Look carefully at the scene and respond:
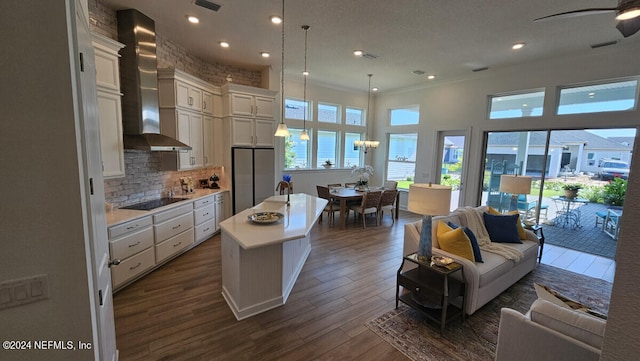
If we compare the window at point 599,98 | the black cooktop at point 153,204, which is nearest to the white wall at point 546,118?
the window at point 599,98

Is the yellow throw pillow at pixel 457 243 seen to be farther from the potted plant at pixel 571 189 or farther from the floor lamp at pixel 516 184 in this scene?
the potted plant at pixel 571 189

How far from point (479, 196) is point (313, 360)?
5.76 metres

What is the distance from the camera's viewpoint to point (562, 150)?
5.05 metres

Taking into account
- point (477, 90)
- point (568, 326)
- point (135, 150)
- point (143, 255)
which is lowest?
point (143, 255)

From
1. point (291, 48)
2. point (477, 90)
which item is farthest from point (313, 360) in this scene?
point (477, 90)

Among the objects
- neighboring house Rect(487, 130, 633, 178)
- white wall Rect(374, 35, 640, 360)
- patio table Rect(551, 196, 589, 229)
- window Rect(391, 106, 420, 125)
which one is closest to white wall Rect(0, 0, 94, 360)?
white wall Rect(374, 35, 640, 360)

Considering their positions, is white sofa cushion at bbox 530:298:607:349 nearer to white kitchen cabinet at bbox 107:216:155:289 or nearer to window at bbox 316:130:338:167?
white kitchen cabinet at bbox 107:216:155:289

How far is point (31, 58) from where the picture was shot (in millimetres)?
976

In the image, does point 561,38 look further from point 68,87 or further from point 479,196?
point 68,87

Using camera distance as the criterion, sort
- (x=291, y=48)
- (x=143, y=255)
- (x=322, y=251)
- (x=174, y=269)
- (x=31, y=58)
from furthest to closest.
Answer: (x=291, y=48)
(x=322, y=251)
(x=174, y=269)
(x=143, y=255)
(x=31, y=58)

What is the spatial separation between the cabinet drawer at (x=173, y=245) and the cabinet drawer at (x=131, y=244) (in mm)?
220

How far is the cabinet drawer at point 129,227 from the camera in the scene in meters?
2.93

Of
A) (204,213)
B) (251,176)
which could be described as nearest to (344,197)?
(251,176)

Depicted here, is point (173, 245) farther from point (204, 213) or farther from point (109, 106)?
point (109, 106)
